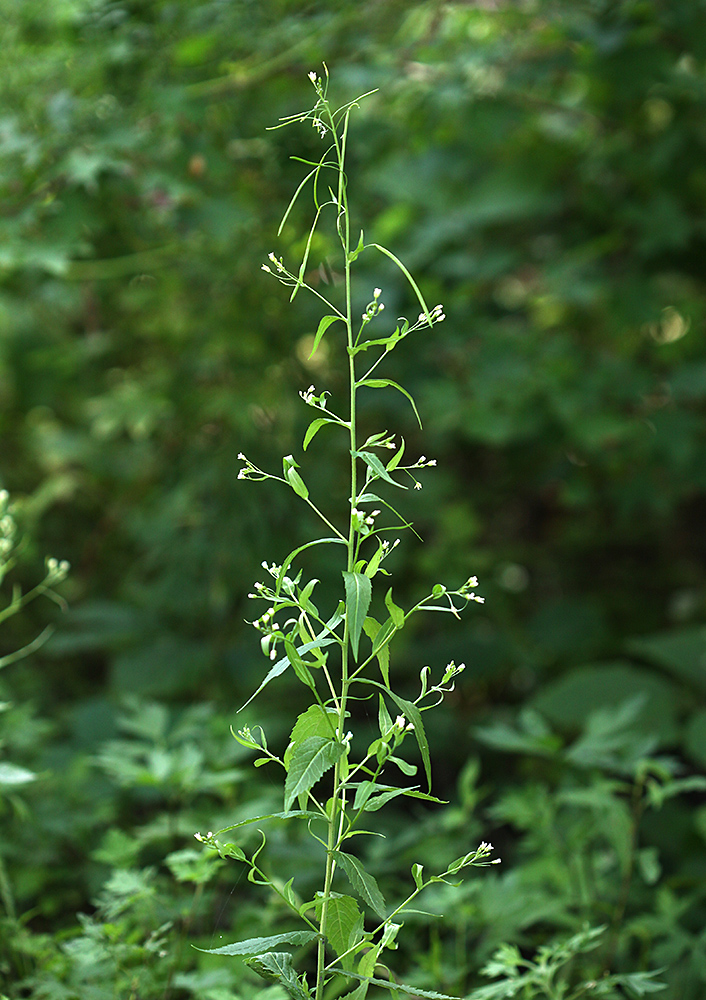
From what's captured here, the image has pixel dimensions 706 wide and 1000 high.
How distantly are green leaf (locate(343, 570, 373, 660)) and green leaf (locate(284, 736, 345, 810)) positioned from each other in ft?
0.24

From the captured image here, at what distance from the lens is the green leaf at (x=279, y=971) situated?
0.57 m

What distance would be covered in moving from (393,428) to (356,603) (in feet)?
5.97

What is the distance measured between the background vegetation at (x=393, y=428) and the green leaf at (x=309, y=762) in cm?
32

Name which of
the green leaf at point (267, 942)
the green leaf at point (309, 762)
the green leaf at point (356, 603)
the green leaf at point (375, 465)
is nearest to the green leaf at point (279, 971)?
the green leaf at point (267, 942)

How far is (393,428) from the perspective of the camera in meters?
2.33

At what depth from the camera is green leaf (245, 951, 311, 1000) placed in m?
0.57

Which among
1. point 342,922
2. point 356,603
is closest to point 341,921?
point 342,922

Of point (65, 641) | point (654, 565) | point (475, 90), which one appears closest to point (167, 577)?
point (65, 641)

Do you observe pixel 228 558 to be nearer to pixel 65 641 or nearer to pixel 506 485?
pixel 65 641

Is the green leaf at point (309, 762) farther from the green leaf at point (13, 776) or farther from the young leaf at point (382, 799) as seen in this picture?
the green leaf at point (13, 776)

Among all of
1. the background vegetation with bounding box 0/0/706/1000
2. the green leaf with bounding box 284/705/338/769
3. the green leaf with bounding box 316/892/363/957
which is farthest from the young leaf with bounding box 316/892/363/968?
the background vegetation with bounding box 0/0/706/1000

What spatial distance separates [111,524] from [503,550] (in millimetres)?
1030

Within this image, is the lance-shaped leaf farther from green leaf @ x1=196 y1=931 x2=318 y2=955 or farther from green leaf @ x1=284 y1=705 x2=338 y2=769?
green leaf @ x1=196 y1=931 x2=318 y2=955

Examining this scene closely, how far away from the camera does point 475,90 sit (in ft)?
5.91
